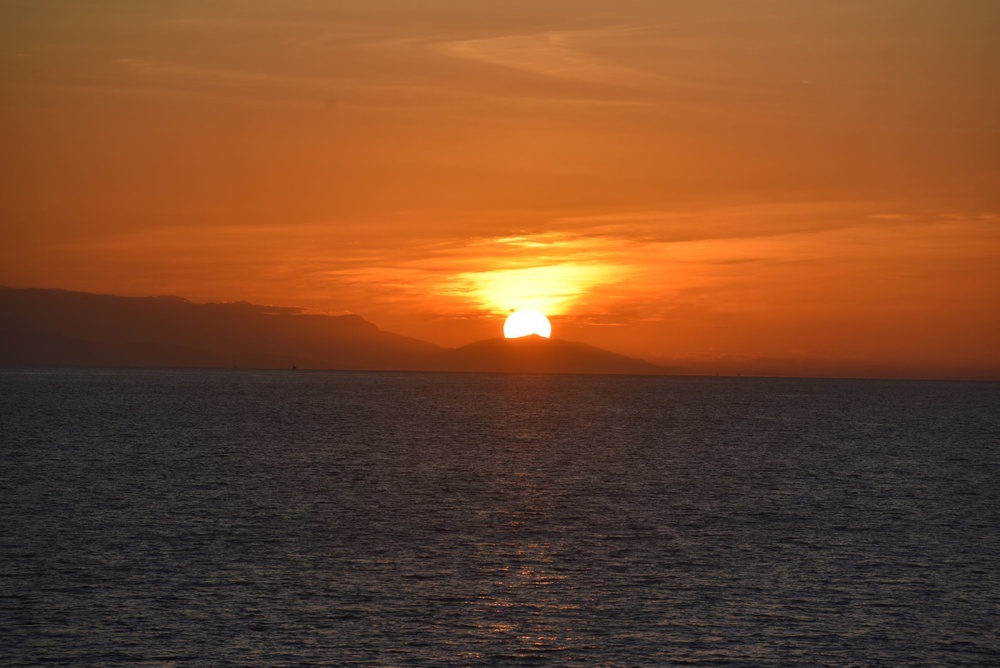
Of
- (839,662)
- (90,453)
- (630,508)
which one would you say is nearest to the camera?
(839,662)

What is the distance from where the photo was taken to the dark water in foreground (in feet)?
123

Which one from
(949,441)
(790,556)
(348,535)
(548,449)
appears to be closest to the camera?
(790,556)

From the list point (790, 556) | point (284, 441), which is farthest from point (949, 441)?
point (790, 556)

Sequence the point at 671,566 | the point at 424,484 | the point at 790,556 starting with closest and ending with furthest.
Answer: the point at 671,566
the point at 790,556
the point at 424,484

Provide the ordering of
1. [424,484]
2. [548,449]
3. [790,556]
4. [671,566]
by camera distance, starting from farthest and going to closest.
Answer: [548,449], [424,484], [790,556], [671,566]

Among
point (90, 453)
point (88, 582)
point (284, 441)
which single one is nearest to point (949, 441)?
point (284, 441)

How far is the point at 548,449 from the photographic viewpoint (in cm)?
12512

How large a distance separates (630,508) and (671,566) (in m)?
21.0

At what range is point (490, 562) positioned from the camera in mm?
51031

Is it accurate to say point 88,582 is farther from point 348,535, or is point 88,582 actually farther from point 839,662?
point 839,662

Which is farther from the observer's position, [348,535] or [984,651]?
[348,535]

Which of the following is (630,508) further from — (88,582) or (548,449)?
(548,449)

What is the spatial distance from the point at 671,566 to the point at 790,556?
315 inches

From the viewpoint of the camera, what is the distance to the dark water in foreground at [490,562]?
37.5 metres
